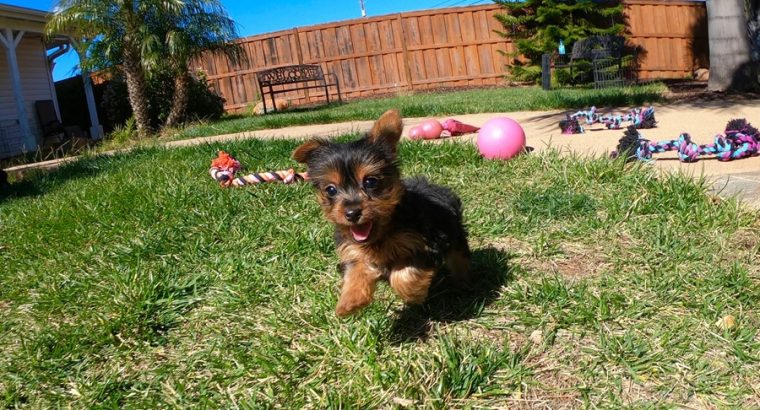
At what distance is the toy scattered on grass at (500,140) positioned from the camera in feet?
18.7

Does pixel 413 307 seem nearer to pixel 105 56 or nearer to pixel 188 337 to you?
pixel 188 337

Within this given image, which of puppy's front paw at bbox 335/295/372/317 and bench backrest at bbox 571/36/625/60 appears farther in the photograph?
bench backrest at bbox 571/36/625/60

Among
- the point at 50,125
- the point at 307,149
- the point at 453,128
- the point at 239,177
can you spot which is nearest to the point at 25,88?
the point at 50,125

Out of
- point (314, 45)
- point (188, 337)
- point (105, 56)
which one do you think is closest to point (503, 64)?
point (314, 45)

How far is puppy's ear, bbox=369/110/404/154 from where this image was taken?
2.83 meters

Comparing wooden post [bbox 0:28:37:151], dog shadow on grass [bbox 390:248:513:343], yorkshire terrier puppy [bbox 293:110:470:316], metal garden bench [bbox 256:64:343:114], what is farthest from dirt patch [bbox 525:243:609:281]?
wooden post [bbox 0:28:37:151]

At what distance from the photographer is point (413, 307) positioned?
312cm

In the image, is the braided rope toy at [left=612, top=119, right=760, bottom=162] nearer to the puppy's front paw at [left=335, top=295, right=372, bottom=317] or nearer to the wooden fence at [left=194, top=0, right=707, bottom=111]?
the puppy's front paw at [left=335, top=295, right=372, bottom=317]

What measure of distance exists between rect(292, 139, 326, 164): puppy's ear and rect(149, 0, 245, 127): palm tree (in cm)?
1414

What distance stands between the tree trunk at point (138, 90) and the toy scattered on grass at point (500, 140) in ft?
40.7

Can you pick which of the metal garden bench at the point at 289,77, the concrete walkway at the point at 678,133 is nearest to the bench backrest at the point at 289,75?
the metal garden bench at the point at 289,77

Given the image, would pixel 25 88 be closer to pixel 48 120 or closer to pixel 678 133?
pixel 48 120

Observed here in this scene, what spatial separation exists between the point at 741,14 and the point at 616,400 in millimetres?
14429

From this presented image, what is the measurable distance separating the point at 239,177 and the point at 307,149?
2696mm
